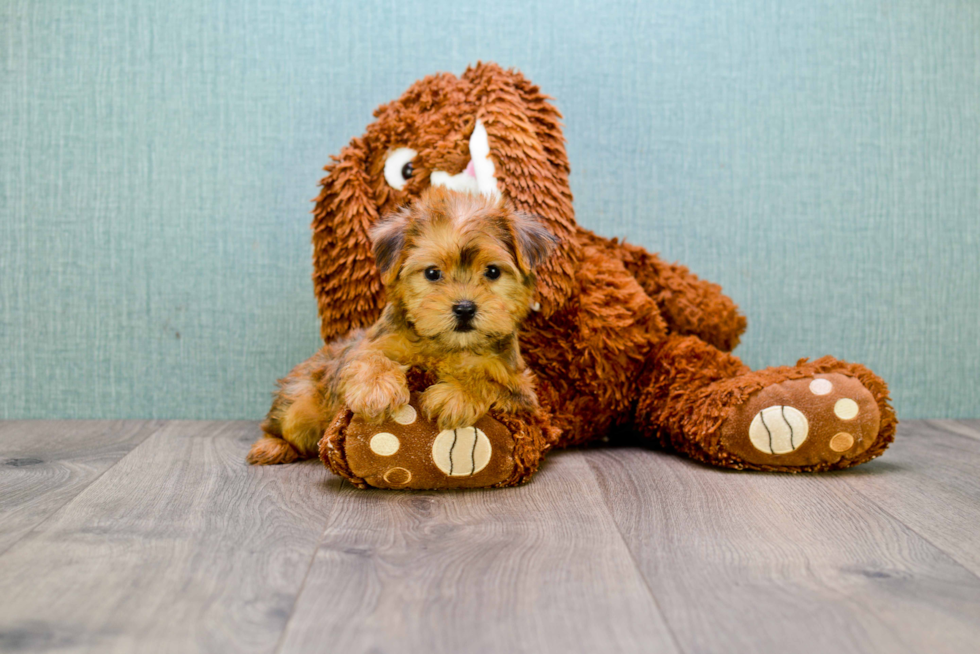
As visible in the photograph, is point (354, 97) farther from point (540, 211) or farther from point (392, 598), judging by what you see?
point (392, 598)

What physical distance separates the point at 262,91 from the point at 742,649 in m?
2.12

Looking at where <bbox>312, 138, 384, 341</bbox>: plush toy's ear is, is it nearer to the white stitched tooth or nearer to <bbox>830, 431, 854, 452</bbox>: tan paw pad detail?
the white stitched tooth

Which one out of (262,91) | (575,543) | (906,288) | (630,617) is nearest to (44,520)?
(575,543)

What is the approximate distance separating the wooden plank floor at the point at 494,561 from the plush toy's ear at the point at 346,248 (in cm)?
40

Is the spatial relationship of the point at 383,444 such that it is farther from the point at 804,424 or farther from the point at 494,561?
the point at 804,424

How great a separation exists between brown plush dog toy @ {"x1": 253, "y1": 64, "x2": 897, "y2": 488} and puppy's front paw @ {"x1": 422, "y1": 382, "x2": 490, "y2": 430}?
8 cm

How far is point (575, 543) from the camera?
1.32m

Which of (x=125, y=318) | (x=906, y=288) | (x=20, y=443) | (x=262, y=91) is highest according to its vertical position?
(x=262, y=91)

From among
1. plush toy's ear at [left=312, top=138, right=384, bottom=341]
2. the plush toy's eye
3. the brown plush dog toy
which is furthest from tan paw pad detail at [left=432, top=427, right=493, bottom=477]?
the plush toy's eye

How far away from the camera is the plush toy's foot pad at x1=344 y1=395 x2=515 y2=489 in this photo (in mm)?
1594

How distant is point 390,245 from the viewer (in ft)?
5.26

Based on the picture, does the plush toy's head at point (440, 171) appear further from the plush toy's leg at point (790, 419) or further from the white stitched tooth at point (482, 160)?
the plush toy's leg at point (790, 419)

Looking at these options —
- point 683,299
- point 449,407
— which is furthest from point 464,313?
point 683,299

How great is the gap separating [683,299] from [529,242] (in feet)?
2.37
